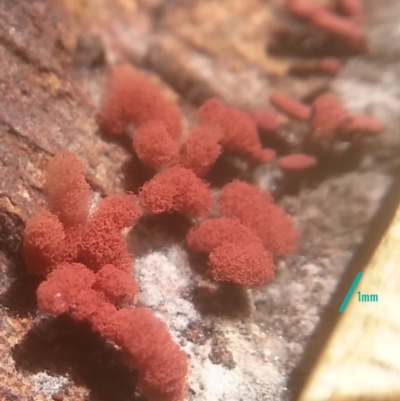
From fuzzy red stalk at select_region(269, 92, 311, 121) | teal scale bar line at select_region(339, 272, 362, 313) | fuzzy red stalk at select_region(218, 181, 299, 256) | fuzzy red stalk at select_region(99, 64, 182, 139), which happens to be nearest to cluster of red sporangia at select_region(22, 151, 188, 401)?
fuzzy red stalk at select_region(99, 64, 182, 139)

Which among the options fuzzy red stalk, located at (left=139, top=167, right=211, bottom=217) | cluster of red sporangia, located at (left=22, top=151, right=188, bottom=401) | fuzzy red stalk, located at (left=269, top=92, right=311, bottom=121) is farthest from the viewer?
fuzzy red stalk, located at (left=269, top=92, right=311, bottom=121)

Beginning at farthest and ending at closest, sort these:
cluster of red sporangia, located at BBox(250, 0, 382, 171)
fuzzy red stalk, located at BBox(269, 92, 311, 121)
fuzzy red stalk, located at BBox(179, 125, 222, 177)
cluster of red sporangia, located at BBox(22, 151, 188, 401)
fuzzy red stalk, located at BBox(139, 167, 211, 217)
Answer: fuzzy red stalk, located at BBox(269, 92, 311, 121)
cluster of red sporangia, located at BBox(250, 0, 382, 171)
fuzzy red stalk, located at BBox(179, 125, 222, 177)
fuzzy red stalk, located at BBox(139, 167, 211, 217)
cluster of red sporangia, located at BBox(22, 151, 188, 401)

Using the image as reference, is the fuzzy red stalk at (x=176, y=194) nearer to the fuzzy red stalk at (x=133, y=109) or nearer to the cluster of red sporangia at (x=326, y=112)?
the fuzzy red stalk at (x=133, y=109)

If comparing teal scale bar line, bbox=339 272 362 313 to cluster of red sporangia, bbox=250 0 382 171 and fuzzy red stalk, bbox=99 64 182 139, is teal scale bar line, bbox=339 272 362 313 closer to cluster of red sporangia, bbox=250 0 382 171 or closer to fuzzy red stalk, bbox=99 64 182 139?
cluster of red sporangia, bbox=250 0 382 171

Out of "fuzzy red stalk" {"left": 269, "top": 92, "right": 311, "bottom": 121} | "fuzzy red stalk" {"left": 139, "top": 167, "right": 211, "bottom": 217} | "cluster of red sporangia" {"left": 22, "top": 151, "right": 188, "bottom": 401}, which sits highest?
"fuzzy red stalk" {"left": 269, "top": 92, "right": 311, "bottom": 121}

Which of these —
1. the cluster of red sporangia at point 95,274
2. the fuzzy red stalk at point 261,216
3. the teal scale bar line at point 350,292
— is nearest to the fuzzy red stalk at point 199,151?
the fuzzy red stalk at point 261,216

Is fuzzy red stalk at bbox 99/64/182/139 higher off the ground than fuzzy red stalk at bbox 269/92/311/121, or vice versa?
fuzzy red stalk at bbox 269/92/311/121

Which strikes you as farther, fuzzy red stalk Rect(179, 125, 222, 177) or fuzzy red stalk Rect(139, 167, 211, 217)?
fuzzy red stalk Rect(179, 125, 222, 177)

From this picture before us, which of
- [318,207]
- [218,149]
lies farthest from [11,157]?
[318,207]

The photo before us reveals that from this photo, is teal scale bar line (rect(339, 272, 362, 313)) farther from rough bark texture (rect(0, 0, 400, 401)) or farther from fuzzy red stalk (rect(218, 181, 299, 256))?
fuzzy red stalk (rect(218, 181, 299, 256))
